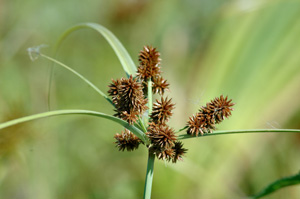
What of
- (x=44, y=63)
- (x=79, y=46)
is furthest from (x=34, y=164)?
(x=79, y=46)

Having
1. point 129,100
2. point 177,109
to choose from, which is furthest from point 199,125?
point 177,109

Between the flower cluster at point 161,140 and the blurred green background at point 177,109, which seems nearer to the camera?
the flower cluster at point 161,140

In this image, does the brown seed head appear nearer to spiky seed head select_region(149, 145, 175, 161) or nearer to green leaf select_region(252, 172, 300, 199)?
spiky seed head select_region(149, 145, 175, 161)

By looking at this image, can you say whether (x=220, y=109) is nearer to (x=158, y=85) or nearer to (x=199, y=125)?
(x=199, y=125)

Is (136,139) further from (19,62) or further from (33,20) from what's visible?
(33,20)

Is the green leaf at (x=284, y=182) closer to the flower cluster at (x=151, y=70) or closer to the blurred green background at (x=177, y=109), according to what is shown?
the flower cluster at (x=151, y=70)

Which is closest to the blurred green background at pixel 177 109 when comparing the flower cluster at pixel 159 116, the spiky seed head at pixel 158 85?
the spiky seed head at pixel 158 85
